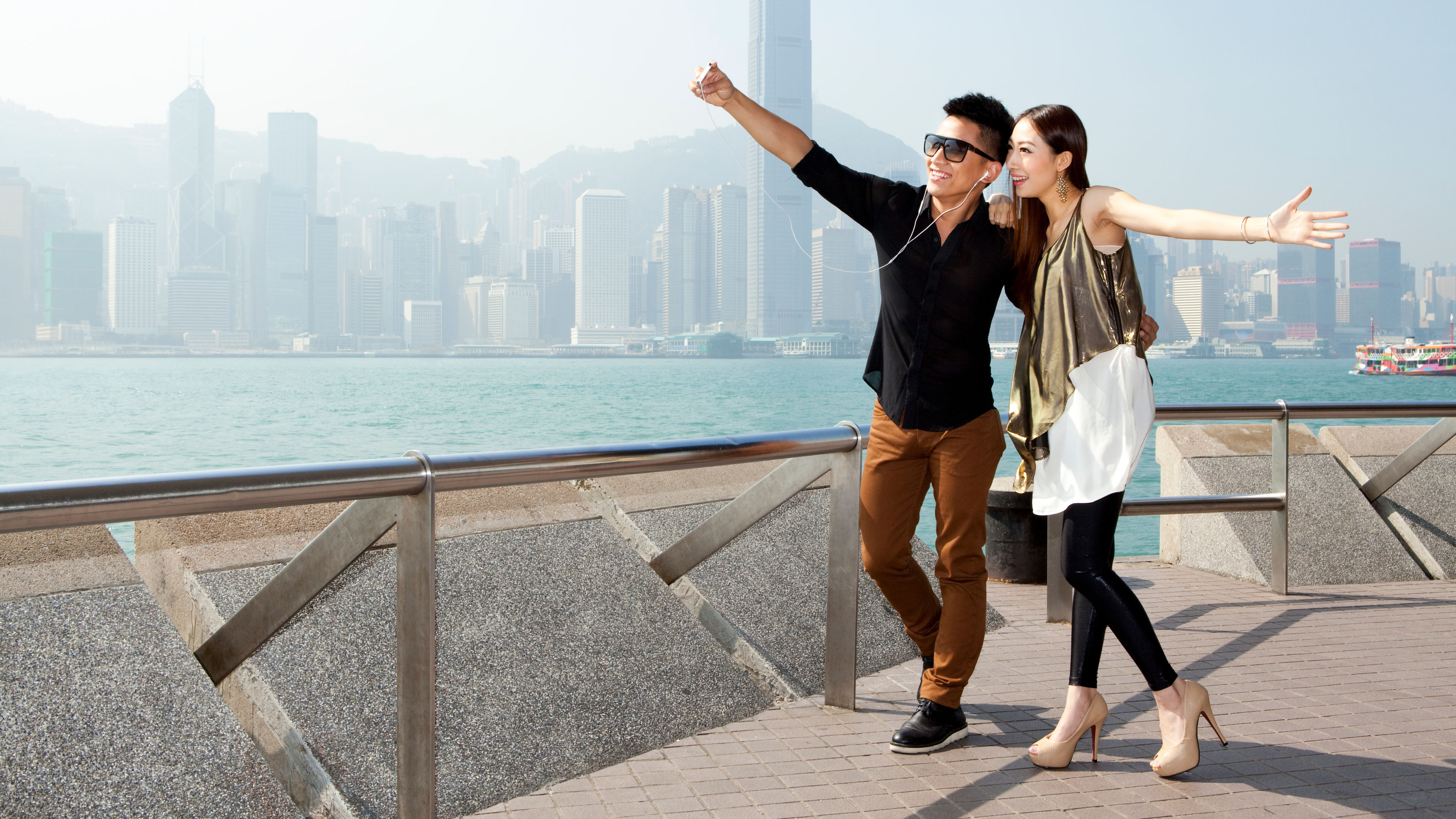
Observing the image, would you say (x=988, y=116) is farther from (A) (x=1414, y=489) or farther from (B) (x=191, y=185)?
(B) (x=191, y=185)

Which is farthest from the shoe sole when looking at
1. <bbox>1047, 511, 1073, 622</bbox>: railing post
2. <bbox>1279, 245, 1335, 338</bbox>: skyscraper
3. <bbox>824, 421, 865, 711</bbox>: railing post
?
<bbox>1279, 245, 1335, 338</bbox>: skyscraper

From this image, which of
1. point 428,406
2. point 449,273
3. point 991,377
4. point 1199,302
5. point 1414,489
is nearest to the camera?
point 991,377

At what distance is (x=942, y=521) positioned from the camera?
313cm

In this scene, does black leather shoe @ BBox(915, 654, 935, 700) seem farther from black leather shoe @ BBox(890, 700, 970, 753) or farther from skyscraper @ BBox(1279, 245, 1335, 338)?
skyscraper @ BBox(1279, 245, 1335, 338)

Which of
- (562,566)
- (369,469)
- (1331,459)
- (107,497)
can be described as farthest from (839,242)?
(1331,459)

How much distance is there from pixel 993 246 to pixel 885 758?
4.81 ft

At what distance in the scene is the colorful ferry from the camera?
346 feet

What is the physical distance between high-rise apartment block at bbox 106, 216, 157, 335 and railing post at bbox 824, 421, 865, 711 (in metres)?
165

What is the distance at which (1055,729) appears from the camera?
120 inches

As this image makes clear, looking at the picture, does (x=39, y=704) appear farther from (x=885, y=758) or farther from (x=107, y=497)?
(x=885, y=758)

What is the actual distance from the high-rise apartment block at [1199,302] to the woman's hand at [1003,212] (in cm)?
11402

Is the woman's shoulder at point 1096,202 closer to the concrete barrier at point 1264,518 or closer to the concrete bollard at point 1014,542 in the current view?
the concrete bollard at point 1014,542

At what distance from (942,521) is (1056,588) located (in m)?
1.91

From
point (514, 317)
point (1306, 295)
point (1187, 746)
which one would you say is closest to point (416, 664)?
point (1187, 746)
